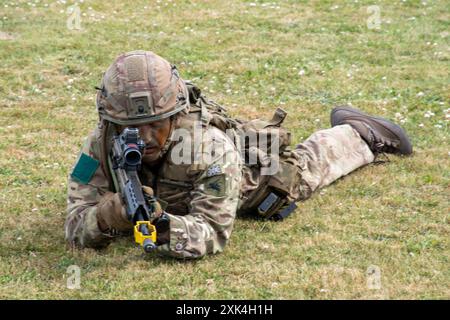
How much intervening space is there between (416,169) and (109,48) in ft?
18.8

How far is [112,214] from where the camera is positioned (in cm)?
577

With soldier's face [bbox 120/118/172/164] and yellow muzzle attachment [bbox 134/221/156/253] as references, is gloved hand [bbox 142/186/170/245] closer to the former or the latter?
yellow muzzle attachment [bbox 134/221/156/253]

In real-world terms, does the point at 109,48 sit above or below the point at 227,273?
below

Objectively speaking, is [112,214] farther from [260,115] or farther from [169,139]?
[260,115]

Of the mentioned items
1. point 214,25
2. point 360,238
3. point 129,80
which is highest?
point 129,80

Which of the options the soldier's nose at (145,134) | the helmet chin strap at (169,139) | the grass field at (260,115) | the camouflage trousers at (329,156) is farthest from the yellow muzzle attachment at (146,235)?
the camouflage trousers at (329,156)

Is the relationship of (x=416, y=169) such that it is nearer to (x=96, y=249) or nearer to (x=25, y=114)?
(x=96, y=249)

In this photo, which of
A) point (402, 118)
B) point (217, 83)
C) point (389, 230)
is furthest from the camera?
point (217, 83)

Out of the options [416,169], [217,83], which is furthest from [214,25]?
[416,169]

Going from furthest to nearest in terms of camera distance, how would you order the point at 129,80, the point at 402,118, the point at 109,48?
the point at 109,48
the point at 402,118
the point at 129,80

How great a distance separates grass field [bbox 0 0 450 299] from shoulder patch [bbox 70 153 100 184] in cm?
54

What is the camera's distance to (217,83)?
11.2 m

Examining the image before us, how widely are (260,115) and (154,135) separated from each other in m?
4.17

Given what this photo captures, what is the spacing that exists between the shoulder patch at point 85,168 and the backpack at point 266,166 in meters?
0.97
